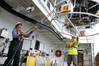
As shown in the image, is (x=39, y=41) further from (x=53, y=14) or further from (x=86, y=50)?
(x=86, y=50)

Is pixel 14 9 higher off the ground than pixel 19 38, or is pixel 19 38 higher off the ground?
pixel 14 9

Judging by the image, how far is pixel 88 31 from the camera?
8984 millimetres

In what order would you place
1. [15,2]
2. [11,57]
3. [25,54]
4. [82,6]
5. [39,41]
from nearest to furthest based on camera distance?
[11,57], [15,2], [25,54], [39,41], [82,6]

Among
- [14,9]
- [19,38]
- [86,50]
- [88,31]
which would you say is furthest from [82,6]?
[19,38]

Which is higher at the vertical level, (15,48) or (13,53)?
(15,48)

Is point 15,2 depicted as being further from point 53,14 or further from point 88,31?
point 88,31

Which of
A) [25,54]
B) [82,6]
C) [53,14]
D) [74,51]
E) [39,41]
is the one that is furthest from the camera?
[82,6]

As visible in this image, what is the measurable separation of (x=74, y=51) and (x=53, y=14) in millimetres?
1567

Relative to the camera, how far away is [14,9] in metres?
4.34

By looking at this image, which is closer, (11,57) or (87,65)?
(11,57)

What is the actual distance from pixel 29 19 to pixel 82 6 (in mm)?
4603


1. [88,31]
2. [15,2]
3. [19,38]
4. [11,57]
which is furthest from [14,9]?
[88,31]

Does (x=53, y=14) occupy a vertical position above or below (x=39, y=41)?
above

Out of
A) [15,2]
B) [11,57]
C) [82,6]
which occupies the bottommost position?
[11,57]
